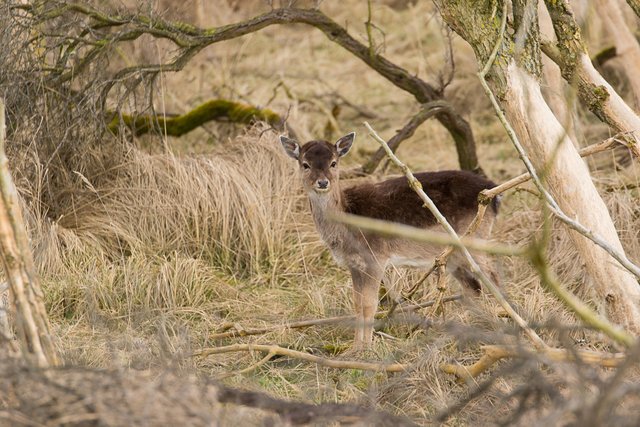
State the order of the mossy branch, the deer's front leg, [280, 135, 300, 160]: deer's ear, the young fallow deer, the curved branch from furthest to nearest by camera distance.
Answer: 1. the mossy branch
2. the curved branch
3. [280, 135, 300, 160]: deer's ear
4. the young fallow deer
5. the deer's front leg

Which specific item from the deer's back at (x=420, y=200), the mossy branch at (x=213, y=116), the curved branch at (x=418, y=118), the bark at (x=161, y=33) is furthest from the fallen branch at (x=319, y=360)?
the mossy branch at (x=213, y=116)

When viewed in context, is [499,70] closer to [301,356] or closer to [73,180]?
[301,356]

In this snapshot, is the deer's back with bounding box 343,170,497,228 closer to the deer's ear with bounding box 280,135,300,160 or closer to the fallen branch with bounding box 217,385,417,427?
the deer's ear with bounding box 280,135,300,160

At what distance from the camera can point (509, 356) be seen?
16.7 ft

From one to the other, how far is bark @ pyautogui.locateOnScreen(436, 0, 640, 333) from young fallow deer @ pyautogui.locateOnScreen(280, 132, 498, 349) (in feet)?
5.57

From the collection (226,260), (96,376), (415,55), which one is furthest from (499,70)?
(415,55)

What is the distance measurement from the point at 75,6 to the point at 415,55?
760 centimetres

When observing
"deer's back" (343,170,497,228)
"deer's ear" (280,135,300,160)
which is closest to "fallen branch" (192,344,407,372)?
"deer's back" (343,170,497,228)

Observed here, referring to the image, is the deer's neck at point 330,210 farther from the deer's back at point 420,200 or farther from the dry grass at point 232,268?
the dry grass at point 232,268

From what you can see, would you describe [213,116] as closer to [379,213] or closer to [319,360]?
[379,213]

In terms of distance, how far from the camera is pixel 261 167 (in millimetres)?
9500

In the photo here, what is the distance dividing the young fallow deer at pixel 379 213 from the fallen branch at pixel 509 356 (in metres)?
1.86

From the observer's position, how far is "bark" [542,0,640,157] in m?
6.05

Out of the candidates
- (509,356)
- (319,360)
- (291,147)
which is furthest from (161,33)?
(509,356)
